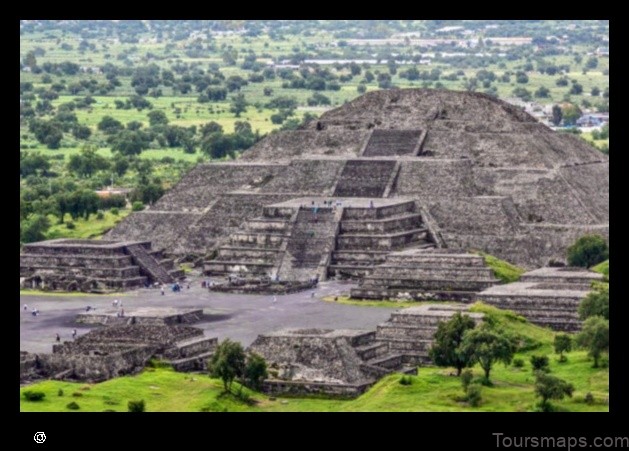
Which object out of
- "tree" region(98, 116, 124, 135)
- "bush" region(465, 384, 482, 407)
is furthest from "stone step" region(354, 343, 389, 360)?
"tree" region(98, 116, 124, 135)

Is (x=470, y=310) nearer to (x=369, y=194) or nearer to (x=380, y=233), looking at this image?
(x=380, y=233)

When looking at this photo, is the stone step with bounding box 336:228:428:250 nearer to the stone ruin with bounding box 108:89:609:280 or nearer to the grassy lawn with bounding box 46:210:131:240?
the stone ruin with bounding box 108:89:609:280

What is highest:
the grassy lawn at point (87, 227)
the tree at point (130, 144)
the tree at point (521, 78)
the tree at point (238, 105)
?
the tree at point (521, 78)

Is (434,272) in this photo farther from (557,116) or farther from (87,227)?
(557,116)

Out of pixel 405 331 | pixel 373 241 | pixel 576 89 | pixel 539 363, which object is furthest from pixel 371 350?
pixel 576 89

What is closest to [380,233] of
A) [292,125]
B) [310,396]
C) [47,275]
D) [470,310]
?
[47,275]

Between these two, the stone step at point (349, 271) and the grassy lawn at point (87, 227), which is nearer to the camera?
the stone step at point (349, 271)

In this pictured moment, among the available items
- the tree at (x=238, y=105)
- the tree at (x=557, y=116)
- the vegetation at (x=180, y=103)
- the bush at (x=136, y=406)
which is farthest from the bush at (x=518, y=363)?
the tree at (x=238, y=105)

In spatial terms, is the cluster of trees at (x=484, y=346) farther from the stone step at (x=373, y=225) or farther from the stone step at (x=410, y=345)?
the stone step at (x=373, y=225)
